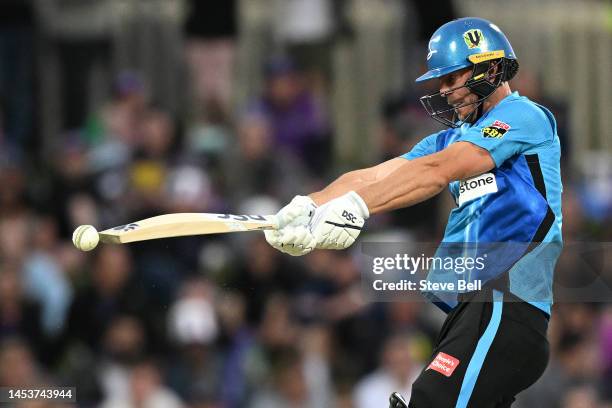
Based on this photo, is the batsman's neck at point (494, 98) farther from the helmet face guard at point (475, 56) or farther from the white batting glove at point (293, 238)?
the white batting glove at point (293, 238)

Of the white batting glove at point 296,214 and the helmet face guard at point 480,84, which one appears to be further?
the helmet face guard at point 480,84

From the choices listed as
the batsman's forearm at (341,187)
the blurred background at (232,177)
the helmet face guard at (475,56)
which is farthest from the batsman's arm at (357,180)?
the blurred background at (232,177)

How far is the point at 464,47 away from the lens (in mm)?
6059

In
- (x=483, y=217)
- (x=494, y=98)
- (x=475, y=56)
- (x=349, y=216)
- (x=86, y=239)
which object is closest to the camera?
(x=86, y=239)

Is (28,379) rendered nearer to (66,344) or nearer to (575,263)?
(66,344)

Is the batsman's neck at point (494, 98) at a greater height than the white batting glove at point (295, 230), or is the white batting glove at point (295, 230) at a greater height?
the batsman's neck at point (494, 98)

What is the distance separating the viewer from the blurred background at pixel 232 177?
1042cm

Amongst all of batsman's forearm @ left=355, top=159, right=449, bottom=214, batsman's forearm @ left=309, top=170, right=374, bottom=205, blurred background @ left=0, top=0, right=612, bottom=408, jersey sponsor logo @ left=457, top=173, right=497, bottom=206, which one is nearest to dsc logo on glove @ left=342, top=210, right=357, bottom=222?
batsman's forearm @ left=355, top=159, right=449, bottom=214

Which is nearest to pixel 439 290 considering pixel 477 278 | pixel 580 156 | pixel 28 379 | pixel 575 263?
pixel 477 278

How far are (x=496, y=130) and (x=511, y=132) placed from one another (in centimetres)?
7

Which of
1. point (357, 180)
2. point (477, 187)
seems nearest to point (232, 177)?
point (357, 180)

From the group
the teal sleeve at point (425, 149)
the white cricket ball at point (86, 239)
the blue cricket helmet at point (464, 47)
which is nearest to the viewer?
the white cricket ball at point (86, 239)

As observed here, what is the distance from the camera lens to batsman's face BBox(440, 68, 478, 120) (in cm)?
609

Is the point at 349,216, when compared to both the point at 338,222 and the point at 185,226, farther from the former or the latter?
the point at 185,226
